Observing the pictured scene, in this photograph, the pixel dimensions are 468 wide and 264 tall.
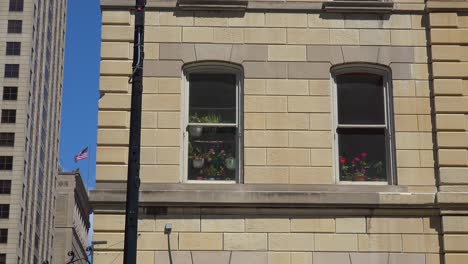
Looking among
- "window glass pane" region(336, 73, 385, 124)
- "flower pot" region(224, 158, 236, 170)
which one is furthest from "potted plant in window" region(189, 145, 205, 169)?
"window glass pane" region(336, 73, 385, 124)

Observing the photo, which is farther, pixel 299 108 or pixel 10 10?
pixel 10 10

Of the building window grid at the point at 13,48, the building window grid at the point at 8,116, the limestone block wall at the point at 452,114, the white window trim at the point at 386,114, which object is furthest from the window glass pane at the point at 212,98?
the building window grid at the point at 13,48

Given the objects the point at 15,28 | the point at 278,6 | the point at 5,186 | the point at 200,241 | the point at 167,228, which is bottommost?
the point at 200,241

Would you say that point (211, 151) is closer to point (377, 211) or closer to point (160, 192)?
point (160, 192)

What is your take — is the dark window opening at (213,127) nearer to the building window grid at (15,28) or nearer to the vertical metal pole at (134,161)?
the vertical metal pole at (134,161)

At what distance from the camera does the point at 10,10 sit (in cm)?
10981

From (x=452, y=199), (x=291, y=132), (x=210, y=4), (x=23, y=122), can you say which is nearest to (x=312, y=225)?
(x=291, y=132)

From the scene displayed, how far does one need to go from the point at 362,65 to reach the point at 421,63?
1.10m

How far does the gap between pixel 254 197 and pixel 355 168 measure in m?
2.05

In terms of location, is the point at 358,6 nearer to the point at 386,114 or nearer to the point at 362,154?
the point at 386,114

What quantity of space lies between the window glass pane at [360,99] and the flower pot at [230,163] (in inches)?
82.3

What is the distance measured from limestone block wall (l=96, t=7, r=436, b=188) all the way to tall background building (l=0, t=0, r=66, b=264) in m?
92.5

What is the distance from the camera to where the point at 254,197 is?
46.8ft

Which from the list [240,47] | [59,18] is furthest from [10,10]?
[240,47]
